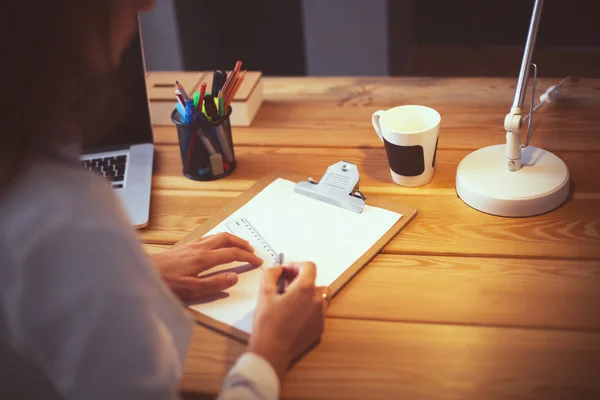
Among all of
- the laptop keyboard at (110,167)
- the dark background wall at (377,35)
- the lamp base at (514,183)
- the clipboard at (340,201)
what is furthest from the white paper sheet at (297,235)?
the dark background wall at (377,35)

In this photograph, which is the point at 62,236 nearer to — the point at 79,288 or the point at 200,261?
the point at 79,288

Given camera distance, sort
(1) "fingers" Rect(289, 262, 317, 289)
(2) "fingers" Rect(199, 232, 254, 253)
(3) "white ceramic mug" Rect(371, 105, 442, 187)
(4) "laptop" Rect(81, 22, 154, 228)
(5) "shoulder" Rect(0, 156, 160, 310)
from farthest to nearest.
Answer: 1. (4) "laptop" Rect(81, 22, 154, 228)
2. (3) "white ceramic mug" Rect(371, 105, 442, 187)
3. (2) "fingers" Rect(199, 232, 254, 253)
4. (1) "fingers" Rect(289, 262, 317, 289)
5. (5) "shoulder" Rect(0, 156, 160, 310)

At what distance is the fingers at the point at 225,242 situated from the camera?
0.93 meters

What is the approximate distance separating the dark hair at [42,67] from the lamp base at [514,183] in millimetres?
606

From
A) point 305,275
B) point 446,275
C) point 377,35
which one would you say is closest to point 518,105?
point 446,275

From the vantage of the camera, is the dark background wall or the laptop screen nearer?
the laptop screen

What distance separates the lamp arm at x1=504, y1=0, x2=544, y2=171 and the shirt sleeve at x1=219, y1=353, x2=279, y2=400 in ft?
1.72

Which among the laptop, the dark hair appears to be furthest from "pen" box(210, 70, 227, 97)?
the dark hair

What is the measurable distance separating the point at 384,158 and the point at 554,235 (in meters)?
0.34

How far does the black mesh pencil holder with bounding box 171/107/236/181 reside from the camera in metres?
1.10

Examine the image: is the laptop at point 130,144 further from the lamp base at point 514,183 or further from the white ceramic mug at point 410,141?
the lamp base at point 514,183

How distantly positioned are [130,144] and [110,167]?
76 mm

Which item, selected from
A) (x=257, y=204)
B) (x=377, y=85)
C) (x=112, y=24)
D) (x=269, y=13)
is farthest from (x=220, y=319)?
(x=269, y=13)

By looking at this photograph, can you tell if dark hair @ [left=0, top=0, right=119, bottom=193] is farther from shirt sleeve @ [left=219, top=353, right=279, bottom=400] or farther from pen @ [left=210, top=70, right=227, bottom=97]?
pen @ [left=210, top=70, right=227, bottom=97]
